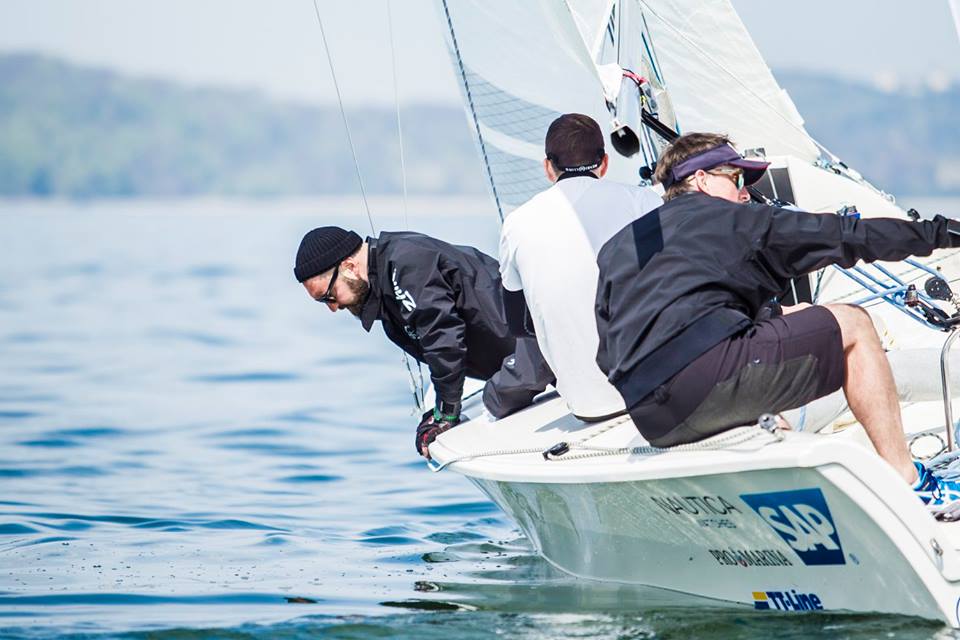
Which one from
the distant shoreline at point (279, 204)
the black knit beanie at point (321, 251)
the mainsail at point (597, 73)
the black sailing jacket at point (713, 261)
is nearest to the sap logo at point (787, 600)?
the black sailing jacket at point (713, 261)

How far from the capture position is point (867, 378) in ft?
11.2

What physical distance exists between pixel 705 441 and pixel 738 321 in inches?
12.1

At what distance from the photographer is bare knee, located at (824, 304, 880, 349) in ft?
11.2

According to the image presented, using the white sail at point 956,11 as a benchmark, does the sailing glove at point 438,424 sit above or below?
below

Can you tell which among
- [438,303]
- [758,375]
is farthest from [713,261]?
[438,303]

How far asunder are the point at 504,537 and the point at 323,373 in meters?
7.79

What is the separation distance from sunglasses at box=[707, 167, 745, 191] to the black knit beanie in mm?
1224

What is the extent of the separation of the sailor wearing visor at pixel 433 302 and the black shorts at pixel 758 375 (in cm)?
110

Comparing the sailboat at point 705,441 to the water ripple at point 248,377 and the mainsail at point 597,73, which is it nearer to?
the mainsail at point 597,73

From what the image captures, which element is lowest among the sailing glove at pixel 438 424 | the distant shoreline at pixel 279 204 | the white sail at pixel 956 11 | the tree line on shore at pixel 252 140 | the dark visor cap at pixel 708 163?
the sailing glove at pixel 438 424

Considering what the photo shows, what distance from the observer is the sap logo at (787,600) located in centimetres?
354

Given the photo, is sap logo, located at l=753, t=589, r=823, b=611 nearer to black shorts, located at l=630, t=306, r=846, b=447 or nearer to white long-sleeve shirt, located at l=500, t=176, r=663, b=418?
black shorts, located at l=630, t=306, r=846, b=447

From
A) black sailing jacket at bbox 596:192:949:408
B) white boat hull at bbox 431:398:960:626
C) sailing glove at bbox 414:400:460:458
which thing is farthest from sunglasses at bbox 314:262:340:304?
black sailing jacket at bbox 596:192:949:408

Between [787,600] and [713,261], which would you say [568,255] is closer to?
[713,261]
